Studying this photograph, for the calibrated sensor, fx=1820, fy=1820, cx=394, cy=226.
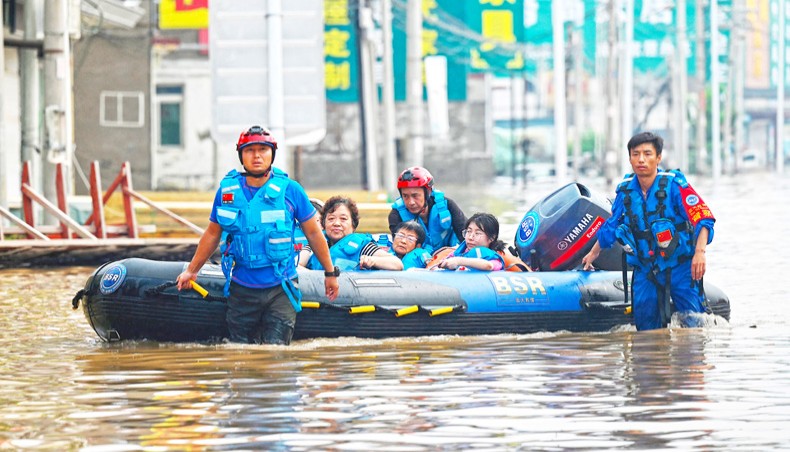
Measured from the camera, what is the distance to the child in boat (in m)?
13.3

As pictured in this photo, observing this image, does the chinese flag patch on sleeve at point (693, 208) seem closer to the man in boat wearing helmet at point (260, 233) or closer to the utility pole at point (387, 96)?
the man in boat wearing helmet at point (260, 233)

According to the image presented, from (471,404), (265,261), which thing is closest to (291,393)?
(471,404)

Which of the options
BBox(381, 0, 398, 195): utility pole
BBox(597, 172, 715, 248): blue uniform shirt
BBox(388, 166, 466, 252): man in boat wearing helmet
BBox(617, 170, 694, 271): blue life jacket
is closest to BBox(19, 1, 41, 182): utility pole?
BBox(388, 166, 466, 252): man in boat wearing helmet

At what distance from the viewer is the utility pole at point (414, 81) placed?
3544 centimetres

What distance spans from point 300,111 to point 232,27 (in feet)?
3.14

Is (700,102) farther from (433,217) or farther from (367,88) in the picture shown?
(433,217)

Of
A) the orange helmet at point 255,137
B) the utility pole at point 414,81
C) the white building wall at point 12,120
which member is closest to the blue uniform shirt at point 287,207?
the orange helmet at point 255,137

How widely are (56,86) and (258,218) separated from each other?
1213cm

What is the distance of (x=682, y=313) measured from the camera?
41.3 feet

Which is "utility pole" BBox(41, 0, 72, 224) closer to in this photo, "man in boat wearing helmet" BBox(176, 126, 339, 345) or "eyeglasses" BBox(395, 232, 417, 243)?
"eyeglasses" BBox(395, 232, 417, 243)

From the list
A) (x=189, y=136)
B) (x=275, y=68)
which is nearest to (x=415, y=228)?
(x=275, y=68)

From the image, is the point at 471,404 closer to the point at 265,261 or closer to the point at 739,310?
the point at 265,261

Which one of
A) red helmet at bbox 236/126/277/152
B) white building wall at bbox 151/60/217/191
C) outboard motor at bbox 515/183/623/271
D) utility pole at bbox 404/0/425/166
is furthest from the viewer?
white building wall at bbox 151/60/217/191

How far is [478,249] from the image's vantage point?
44.2 feet
